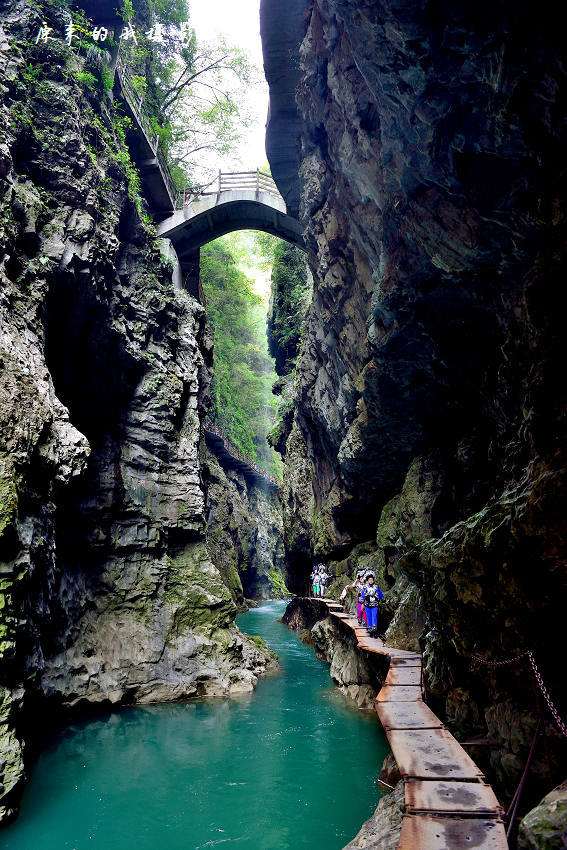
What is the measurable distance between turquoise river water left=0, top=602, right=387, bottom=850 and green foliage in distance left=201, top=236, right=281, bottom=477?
65.6 ft

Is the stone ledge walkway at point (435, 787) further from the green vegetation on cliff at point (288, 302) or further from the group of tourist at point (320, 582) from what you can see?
the green vegetation on cliff at point (288, 302)

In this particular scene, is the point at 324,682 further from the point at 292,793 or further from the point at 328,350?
the point at 328,350

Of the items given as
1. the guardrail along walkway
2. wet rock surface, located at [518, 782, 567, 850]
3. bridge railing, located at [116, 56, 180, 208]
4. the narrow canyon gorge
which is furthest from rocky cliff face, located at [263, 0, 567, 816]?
the guardrail along walkway

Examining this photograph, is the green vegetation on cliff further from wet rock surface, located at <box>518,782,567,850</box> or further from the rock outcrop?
wet rock surface, located at <box>518,782,567,850</box>

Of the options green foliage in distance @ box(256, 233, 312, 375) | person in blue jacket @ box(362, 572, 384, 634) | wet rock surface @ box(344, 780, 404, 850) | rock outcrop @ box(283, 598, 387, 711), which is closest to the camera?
wet rock surface @ box(344, 780, 404, 850)

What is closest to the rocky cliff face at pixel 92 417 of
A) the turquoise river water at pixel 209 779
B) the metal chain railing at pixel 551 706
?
the turquoise river water at pixel 209 779

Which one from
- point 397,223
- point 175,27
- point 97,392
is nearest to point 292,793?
point 397,223

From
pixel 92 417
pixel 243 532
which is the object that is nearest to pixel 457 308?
pixel 92 417

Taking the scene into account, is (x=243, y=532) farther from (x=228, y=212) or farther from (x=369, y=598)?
(x=369, y=598)

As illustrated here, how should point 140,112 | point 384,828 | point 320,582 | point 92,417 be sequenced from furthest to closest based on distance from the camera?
point 320,582
point 140,112
point 92,417
point 384,828

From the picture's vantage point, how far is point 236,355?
36438 millimetres

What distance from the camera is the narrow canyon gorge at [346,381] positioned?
452 cm

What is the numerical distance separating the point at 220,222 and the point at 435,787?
69.0 ft

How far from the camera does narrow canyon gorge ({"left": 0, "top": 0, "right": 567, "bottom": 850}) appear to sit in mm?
4520
